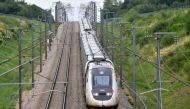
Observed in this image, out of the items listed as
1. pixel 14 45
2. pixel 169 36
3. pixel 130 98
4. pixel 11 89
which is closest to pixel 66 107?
pixel 130 98

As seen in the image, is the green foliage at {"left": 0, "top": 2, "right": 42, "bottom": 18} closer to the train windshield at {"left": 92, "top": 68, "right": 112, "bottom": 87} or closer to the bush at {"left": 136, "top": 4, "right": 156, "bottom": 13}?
the bush at {"left": 136, "top": 4, "right": 156, "bottom": 13}

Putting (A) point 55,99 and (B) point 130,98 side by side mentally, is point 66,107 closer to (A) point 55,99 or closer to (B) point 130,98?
(A) point 55,99

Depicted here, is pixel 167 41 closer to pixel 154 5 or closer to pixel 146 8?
pixel 146 8

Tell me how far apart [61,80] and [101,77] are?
17.7 m

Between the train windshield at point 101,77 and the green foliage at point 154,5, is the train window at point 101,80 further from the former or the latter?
the green foliage at point 154,5

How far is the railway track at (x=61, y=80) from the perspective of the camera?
135 ft

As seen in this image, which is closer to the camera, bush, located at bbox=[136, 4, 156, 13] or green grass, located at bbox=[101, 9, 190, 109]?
green grass, located at bbox=[101, 9, 190, 109]

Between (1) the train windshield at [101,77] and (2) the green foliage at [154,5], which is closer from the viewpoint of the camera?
(1) the train windshield at [101,77]

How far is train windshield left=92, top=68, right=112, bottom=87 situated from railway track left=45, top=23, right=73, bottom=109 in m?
2.25

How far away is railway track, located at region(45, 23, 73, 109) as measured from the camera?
41.1m

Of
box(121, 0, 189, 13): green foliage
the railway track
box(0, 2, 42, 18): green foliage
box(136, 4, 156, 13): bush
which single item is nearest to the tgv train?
the railway track

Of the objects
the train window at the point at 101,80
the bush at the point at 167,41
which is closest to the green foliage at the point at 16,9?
the bush at the point at 167,41

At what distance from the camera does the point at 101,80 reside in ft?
117

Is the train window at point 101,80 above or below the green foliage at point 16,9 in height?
below
